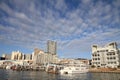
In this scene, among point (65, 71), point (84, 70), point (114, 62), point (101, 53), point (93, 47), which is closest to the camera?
point (65, 71)

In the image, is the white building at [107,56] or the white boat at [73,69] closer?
the white boat at [73,69]

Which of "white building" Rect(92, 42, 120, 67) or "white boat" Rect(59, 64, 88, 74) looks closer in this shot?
"white boat" Rect(59, 64, 88, 74)

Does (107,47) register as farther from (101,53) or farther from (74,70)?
(74,70)

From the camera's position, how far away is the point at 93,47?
172750 millimetres

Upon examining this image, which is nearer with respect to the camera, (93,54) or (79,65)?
(79,65)

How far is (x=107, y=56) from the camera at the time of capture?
15625cm

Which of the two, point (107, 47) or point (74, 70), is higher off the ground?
point (107, 47)

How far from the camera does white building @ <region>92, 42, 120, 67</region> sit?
493 feet

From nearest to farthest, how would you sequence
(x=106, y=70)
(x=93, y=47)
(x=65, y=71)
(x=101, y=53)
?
(x=65, y=71)
(x=106, y=70)
(x=101, y=53)
(x=93, y=47)

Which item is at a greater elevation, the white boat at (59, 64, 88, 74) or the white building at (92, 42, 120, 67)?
the white building at (92, 42, 120, 67)

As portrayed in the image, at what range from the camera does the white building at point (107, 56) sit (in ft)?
493

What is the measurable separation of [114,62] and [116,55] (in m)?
7.00

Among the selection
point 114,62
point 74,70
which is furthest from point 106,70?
point 74,70

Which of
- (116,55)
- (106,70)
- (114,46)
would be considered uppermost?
(114,46)
